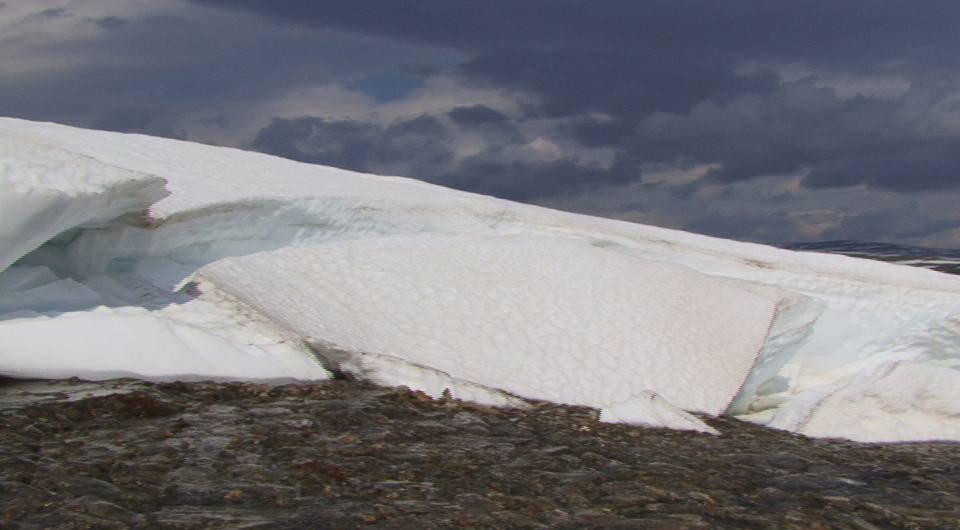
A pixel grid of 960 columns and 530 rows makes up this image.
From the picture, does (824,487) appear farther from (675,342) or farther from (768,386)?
(768,386)

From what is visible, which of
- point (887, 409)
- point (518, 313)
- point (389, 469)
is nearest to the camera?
point (389, 469)

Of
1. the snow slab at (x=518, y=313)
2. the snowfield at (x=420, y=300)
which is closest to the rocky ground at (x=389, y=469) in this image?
the snowfield at (x=420, y=300)

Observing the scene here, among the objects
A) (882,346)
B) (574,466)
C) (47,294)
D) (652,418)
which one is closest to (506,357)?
(652,418)

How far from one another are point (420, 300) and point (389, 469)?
3266 mm

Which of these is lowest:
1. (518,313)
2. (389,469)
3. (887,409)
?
(389,469)

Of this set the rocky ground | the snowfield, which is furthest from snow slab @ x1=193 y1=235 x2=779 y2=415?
the rocky ground

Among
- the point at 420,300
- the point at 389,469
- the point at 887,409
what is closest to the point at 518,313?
the point at 420,300

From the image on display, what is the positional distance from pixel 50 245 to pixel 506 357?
3507 millimetres

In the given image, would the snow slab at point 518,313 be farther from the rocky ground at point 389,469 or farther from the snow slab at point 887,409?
the rocky ground at point 389,469

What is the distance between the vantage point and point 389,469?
4715 mm

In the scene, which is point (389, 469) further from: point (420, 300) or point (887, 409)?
point (887, 409)

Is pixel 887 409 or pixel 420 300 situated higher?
pixel 420 300

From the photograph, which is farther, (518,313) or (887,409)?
(518,313)

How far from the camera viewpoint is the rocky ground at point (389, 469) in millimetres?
4070
